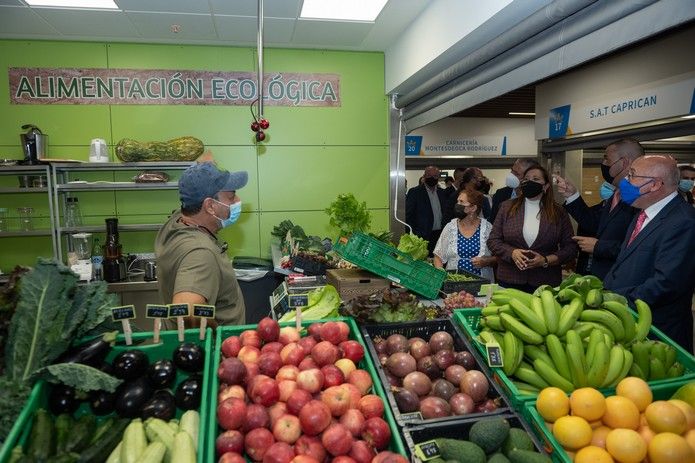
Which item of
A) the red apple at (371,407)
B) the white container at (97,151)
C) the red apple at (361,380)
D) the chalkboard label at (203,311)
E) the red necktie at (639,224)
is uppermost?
the white container at (97,151)

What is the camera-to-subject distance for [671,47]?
15.2 ft

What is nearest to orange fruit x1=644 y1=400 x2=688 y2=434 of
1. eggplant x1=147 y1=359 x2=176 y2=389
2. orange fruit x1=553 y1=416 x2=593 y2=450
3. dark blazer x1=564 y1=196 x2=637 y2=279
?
orange fruit x1=553 y1=416 x2=593 y2=450

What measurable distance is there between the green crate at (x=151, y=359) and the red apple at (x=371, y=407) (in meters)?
0.52

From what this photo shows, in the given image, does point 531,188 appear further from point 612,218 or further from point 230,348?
point 230,348

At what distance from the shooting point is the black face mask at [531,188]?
12.9ft

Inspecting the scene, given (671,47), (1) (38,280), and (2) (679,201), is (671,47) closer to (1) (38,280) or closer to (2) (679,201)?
(2) (679,201)

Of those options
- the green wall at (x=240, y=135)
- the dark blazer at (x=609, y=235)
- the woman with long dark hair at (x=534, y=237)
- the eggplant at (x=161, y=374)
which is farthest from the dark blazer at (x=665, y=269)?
the green wall at (x=240, y=135)

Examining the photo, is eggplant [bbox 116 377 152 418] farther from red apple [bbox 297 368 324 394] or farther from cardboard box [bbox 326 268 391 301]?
cardboard box [bbox 326 268 391 301]

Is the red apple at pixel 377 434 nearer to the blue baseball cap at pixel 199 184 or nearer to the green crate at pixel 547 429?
the green crate at pixel 547 429

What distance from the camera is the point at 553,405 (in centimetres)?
154

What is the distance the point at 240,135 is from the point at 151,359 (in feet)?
14.0

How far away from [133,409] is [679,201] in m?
3.10

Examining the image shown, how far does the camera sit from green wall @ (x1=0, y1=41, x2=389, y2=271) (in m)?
5.32

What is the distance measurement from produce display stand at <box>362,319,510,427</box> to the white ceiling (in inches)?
130
